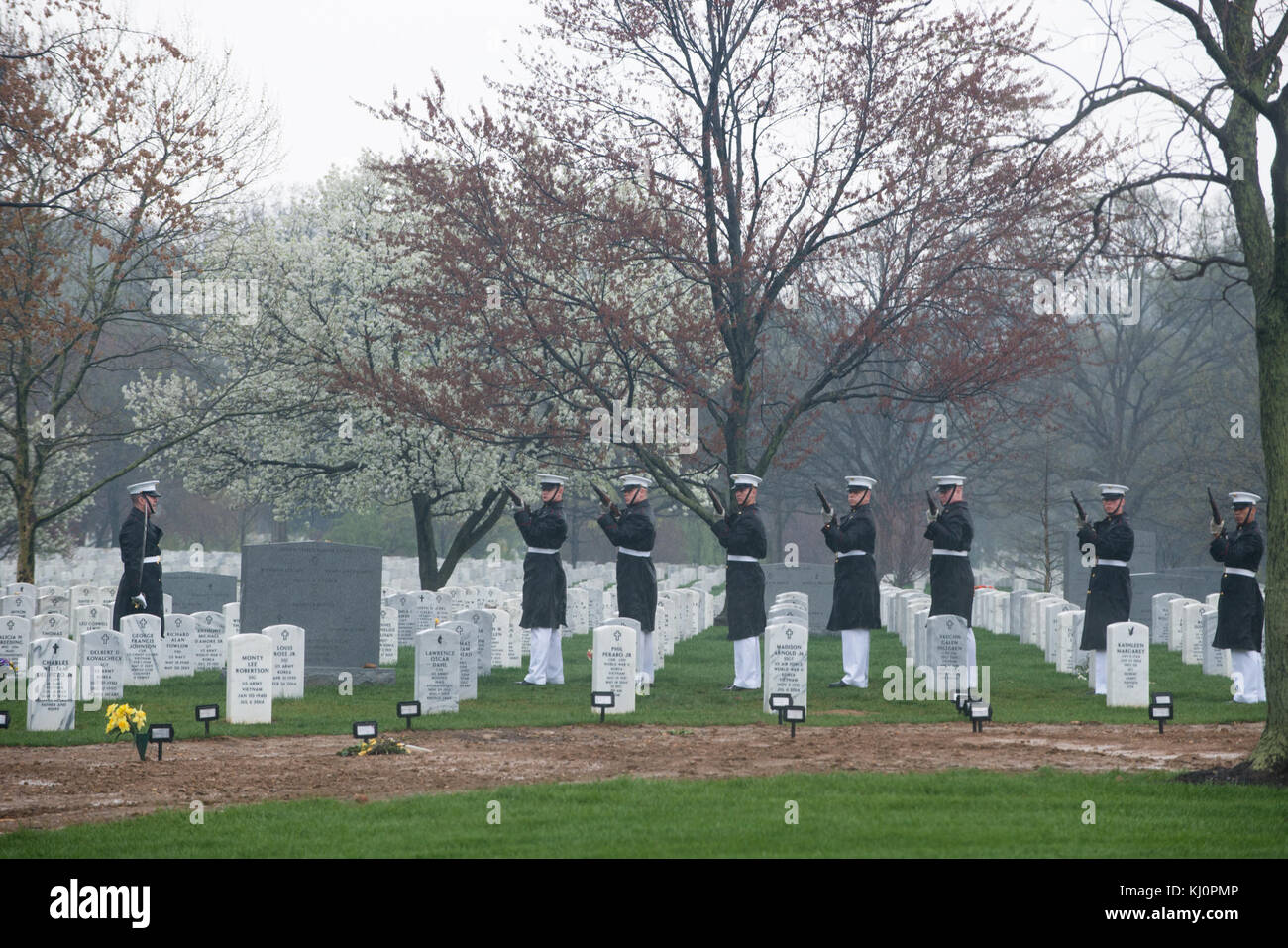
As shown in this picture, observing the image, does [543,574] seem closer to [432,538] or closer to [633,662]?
[633,662]

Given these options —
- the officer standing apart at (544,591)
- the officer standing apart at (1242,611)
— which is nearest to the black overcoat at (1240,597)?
the officer standing apart at (1242,611)

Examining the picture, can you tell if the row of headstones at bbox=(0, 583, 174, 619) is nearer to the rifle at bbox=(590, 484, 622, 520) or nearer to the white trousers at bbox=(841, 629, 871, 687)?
the rifle at bbox=(590, 484, 622, 520)

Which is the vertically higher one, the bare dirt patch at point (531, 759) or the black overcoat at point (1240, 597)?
the black overcoat at point (1240, 597)

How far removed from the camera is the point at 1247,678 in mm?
13984

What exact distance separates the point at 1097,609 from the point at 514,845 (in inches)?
383

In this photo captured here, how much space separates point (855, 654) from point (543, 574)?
3809 mm

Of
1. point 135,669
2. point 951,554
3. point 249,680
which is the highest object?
point 951,554

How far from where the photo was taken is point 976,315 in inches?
774

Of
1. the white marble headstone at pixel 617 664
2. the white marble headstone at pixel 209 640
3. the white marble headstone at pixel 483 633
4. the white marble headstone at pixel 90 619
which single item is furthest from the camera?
the white marble headstone at pixel 209 640

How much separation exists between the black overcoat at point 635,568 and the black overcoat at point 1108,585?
487cm

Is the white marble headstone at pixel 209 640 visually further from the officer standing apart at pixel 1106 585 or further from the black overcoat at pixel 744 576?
the officer standing apart at pixel 1106 585

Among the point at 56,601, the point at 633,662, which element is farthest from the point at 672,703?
the point at 56,601

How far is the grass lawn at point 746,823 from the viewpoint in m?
7.01

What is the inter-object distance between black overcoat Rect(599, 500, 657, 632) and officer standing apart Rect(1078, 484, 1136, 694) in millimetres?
4846
